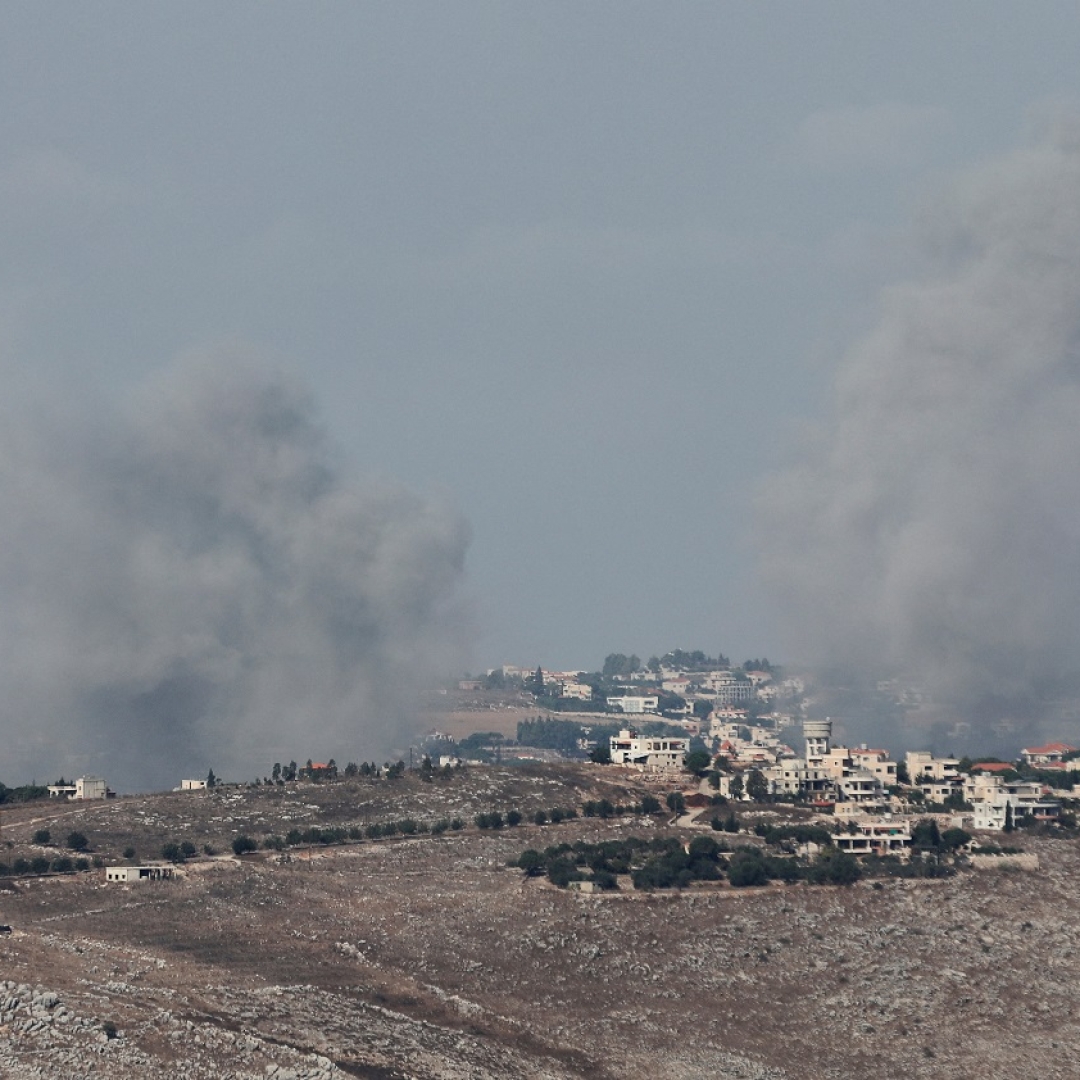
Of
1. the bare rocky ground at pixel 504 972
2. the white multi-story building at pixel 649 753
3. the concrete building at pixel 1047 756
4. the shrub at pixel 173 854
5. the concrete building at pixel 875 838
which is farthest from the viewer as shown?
the concrete building at pixel 1047 756

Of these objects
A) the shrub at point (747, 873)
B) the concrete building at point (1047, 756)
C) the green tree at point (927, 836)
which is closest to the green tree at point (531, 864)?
the shrub at point (747, 873)

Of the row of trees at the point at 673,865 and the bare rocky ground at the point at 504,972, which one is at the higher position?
the row of trees at the point at 673,865

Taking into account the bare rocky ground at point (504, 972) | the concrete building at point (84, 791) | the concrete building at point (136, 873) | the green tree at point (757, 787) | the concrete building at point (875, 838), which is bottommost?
the bare rocky ground at point (504, 972)

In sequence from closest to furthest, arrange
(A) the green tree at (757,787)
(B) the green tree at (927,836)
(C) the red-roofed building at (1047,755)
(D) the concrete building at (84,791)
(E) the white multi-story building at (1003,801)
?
(B) the green tree at (927,836) → (E) the white multi-story building at (1003,801) → (A) the green tree at (757,787) → (D) the concrete building at (84,791) → (C) the red-roofed building at (1047,755)

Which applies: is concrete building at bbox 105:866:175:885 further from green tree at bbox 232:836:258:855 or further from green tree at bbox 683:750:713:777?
green tree at bbox 683:750:713:777

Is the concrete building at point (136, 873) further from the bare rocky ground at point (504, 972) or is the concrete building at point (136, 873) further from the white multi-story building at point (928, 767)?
the white multi-story building at point (928, 767)

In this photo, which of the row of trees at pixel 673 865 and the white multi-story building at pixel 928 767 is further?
the white multi-story building at pixel 928 767

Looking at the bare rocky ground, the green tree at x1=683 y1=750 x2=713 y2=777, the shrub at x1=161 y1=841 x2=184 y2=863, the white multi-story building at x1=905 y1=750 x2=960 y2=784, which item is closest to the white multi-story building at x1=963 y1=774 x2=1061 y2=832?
the white multi-story building at x1=905 y1=750 x2=960 y2=784

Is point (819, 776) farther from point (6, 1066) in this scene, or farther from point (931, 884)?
point (6, 1066)

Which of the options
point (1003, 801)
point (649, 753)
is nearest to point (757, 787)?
point (649, 753)
